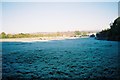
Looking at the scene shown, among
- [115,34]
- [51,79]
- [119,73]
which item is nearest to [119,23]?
[115,34]

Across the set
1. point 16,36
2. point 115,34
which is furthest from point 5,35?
point 115,34

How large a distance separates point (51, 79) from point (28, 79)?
208 cm

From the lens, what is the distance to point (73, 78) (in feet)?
53.6

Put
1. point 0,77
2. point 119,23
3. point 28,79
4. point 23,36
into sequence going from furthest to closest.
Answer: point 23,36
point 119,23
point 0,77
point 28,79

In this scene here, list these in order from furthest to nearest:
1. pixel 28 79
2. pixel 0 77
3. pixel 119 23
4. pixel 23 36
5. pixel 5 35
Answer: pixel 23 36 → pixel 5 35 → pixel 119 23 → pixel 0 77 → pixel 28 79

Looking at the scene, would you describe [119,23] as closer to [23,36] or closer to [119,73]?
[119,73]

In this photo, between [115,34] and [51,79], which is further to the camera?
[115,34]

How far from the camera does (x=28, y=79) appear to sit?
15781 millimetres

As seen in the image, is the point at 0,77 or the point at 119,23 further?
the point at 119,23

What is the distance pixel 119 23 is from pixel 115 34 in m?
4.91

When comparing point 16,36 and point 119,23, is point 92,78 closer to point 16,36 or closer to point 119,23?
point 119,23

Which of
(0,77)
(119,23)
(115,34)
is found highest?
(119,23)

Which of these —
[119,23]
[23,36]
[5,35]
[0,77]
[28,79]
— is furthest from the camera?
[23,36]

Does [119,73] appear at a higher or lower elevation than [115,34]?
lower
